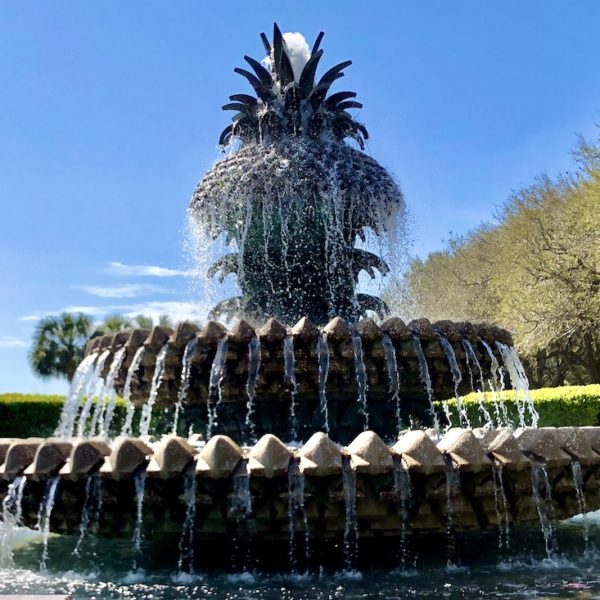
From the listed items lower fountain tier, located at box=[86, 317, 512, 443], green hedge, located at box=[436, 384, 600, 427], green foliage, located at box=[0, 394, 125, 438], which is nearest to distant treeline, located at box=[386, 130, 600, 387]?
green hedge, located at box=[436, 384, 600, 427]

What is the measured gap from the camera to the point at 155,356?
20.6ft

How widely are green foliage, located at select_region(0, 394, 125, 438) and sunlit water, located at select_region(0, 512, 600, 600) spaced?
15.0 meters

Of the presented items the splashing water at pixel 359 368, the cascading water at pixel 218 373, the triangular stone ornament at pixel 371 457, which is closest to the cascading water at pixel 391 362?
the splashing water at pixel 359 368

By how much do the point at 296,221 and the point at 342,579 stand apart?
450cm

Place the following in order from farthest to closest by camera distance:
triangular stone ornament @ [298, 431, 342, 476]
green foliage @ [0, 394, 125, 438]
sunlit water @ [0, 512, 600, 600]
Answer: green foliage @ [0, 394, 125, 438] → triangular stone ornament @ [298, 431, 342, 476] → sunlit water @ [0, 512, 600, 600]

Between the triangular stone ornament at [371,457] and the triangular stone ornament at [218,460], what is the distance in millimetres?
730

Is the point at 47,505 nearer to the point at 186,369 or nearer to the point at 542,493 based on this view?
the point at 186,369

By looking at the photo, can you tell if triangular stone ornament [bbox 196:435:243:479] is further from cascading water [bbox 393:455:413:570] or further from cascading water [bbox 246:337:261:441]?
cascading water [bbox 246:337:261:441]

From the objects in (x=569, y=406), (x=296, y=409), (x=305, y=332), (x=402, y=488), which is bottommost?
(x=402, y=488)

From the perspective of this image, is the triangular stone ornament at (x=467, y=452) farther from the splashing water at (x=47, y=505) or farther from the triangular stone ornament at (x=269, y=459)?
the splashing water at (x=47, y=505)

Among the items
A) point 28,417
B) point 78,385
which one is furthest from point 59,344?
point 78,385

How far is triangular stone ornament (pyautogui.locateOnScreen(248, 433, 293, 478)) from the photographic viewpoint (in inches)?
165

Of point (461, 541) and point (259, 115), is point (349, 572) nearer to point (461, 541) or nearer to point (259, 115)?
point (461, 541)

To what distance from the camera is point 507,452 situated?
4527 mm
